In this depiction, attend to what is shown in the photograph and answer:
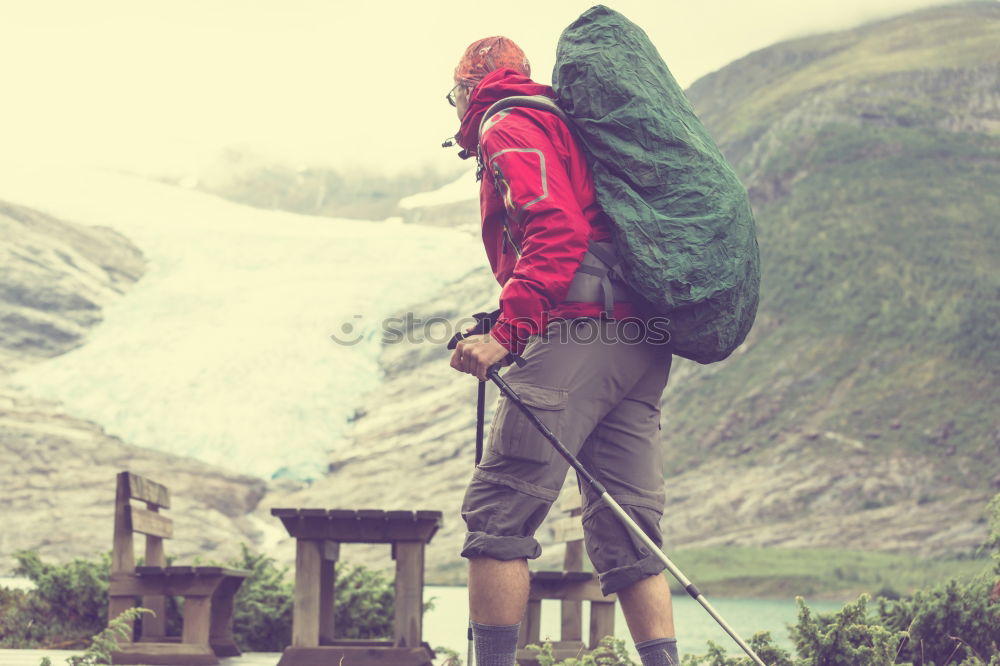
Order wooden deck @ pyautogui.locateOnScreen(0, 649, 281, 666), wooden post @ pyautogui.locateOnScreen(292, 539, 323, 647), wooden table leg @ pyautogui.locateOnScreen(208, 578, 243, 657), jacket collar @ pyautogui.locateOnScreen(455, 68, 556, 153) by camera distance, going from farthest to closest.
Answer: wooden table leg @ pyautogui.locateOnScreen(208, 578, 243, 657), wooden post @ pyautogui.locateOnScreen(292, 539, 323, 647), wooden deck @ pyautogui.locateOnScreen(0, 649, 281, 666), jacket collar @ pyautogui.locateOnScreen(455, 68, 556, 153)

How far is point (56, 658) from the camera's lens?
5.82m

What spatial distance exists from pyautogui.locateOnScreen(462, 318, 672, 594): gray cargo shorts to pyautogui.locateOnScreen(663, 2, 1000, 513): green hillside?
44751 mm

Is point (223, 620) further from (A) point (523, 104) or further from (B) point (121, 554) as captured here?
(A) point (523, 104)

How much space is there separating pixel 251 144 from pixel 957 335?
60.7 metres

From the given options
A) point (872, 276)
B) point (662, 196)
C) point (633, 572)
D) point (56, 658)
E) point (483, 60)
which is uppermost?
point (872, 276)

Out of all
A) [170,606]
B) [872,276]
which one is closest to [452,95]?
[170,606]

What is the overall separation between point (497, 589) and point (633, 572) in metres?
0.40

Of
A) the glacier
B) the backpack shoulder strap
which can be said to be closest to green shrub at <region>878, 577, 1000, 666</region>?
the backpack shoulder strap

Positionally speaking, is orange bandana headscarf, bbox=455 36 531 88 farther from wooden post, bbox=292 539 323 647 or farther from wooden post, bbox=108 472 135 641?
wooden post, bbox=108 472 135 641

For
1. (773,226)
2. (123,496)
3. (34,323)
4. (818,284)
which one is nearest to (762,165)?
(773,226)

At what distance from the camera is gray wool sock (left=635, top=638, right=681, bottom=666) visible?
3486 mm

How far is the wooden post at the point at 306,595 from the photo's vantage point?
5.87 metres

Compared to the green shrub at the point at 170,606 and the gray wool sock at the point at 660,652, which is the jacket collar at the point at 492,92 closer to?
the gray wool sock at the point at 660,652

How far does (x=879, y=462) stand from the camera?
48500 mm
